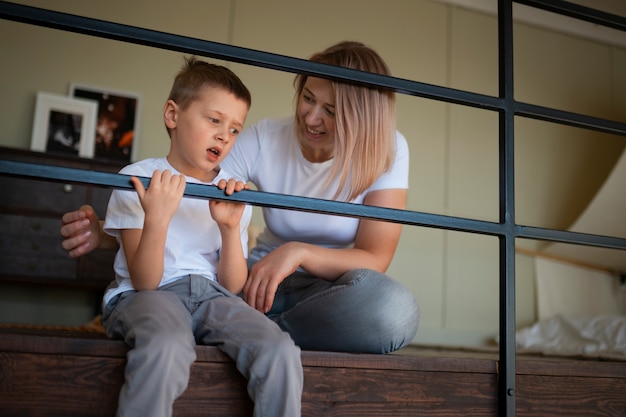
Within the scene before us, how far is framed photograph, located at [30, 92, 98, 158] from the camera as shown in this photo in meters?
3.16

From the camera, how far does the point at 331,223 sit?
154cm

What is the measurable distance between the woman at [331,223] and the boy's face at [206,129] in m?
0.20

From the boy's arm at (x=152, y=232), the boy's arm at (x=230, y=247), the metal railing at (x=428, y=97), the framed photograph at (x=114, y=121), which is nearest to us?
the metal railing at (x=428, y=97)

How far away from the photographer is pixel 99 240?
4.13ft

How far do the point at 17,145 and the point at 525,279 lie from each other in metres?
2.81

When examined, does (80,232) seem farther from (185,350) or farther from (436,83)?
(436,83)

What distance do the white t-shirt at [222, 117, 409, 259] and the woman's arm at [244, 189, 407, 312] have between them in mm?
41

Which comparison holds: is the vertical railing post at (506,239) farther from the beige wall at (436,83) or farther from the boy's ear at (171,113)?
the beige wall at (436,83)

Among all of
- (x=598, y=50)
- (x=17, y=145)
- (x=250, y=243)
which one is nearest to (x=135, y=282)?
(x=250, y=243)

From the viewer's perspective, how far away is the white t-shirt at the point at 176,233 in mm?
1164

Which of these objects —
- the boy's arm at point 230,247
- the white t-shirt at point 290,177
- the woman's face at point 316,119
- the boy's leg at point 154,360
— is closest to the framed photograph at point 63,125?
the white t-shirt at point 290,177

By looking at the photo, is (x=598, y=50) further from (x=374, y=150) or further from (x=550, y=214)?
(x=374, y=150)

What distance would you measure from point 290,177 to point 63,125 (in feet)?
6.46

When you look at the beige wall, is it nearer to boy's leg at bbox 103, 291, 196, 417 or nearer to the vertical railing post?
the vertical railing post
